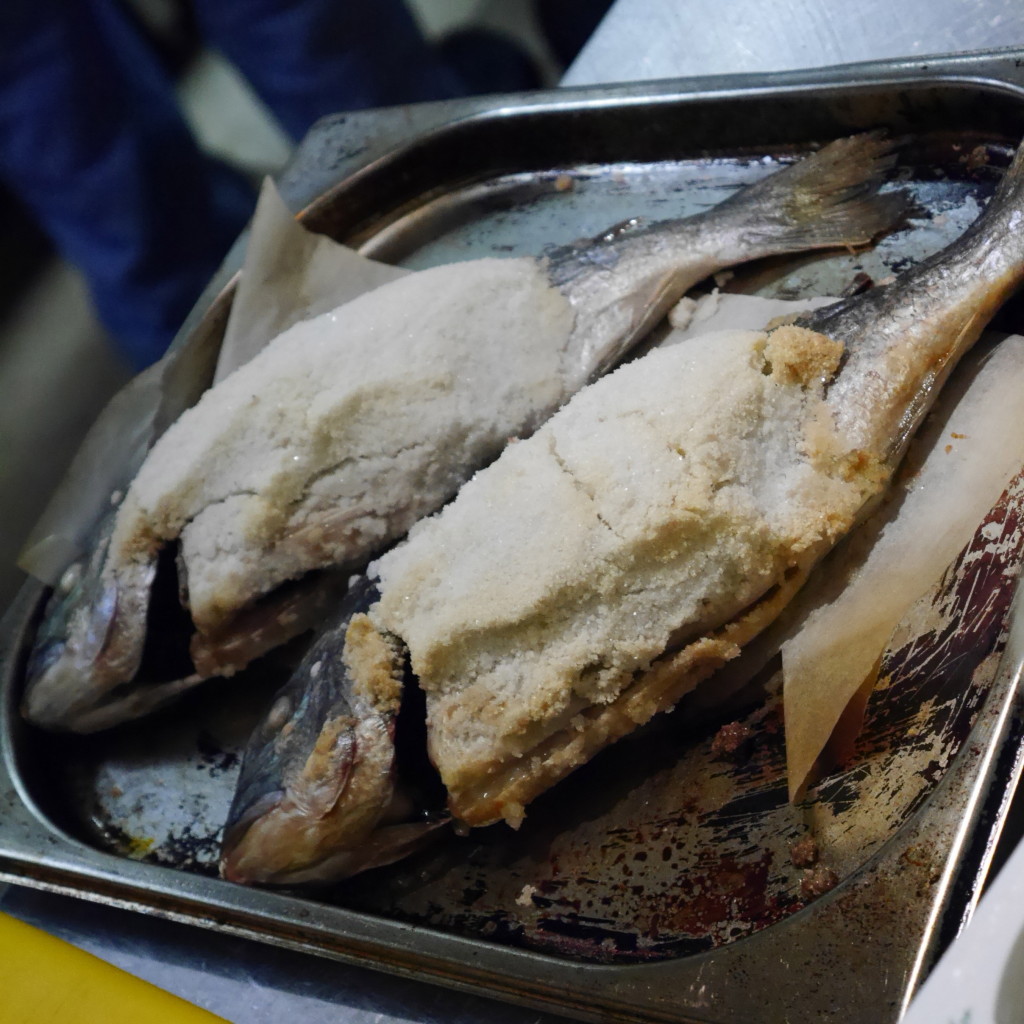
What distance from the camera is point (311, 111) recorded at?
130 inches

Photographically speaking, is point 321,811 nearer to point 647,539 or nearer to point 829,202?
point 647,539

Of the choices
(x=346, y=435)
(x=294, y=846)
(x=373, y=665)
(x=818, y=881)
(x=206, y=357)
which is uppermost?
(x=206, y=357)

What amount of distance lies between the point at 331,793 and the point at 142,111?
2.71 metres

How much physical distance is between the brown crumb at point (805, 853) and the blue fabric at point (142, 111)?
9.07 feet

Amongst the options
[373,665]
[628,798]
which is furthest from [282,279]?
[628,798]

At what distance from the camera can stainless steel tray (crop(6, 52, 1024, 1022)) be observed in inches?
44.5

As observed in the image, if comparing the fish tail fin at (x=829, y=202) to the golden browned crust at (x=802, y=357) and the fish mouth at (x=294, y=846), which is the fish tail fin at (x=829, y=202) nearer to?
the golden browned crust at (x=802, y=357)

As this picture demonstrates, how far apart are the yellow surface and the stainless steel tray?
0.10 meters

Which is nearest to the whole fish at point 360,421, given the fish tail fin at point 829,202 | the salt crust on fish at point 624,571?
the fish tail fin at point 829,202

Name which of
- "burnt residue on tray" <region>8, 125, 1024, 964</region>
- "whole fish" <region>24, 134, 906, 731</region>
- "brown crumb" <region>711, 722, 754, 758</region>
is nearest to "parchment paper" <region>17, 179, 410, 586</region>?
"whole fish" <region>24, 134, 906, 731</region>

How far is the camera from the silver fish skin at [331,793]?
4.67 ft

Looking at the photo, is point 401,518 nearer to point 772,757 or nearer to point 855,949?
point 772,757

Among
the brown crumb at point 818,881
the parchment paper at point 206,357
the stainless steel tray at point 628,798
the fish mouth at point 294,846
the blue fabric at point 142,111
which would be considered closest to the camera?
the stainless steel tray at point 628,798

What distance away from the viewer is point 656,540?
1336mm
